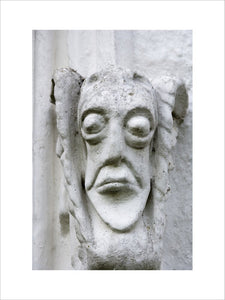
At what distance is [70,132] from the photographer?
121 cm

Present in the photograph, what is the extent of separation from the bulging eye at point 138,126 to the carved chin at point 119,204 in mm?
119

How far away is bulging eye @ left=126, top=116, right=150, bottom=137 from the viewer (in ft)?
3.70

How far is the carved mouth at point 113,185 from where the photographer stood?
3.69ft

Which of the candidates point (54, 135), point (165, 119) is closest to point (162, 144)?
point (165, 119)

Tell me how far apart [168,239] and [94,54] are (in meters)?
0.52

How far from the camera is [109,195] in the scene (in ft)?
3.77

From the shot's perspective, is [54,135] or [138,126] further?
[54,135]

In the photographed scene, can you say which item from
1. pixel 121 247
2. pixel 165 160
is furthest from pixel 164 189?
pixel 121 247

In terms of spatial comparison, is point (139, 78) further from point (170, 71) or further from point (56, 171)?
point (56, 171)

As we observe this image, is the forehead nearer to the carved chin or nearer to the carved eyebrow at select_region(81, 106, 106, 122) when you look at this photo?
the carved eyebrow at select_region(81, 106, 106, 122)

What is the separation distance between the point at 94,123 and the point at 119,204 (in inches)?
7.3

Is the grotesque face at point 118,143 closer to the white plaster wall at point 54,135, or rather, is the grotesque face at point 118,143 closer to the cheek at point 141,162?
the cheek at point 141,162

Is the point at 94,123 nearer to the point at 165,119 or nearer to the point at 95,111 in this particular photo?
the point at 95,111

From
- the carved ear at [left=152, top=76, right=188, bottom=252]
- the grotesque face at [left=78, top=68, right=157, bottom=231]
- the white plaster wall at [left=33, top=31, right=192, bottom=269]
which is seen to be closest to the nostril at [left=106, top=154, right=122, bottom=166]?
the grotesque face at [left=78, top=68, right=157, bottom=231]
